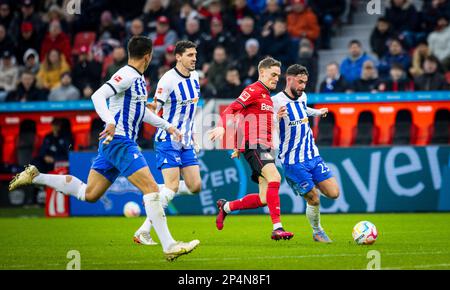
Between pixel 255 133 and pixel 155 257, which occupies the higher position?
pixel 255 133

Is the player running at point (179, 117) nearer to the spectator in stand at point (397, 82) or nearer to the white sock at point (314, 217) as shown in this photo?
the white sock at point (314, 217)

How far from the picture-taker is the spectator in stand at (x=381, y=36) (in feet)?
60.8

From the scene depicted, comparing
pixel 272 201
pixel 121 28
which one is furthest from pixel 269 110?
pixel 121 28

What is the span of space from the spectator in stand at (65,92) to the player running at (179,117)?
8387 millimetres

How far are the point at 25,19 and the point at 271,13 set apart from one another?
685 cm

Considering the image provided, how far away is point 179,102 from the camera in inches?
446

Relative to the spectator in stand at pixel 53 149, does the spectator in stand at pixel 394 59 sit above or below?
above

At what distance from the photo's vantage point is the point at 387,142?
16359mm

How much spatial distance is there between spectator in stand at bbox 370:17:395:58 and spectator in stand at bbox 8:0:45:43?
8704 millimetres

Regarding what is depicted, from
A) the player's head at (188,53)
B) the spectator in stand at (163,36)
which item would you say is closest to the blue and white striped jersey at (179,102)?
the player's head at (188,53)

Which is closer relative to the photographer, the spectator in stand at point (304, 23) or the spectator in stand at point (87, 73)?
the spectator in stand at point (304, 23)
